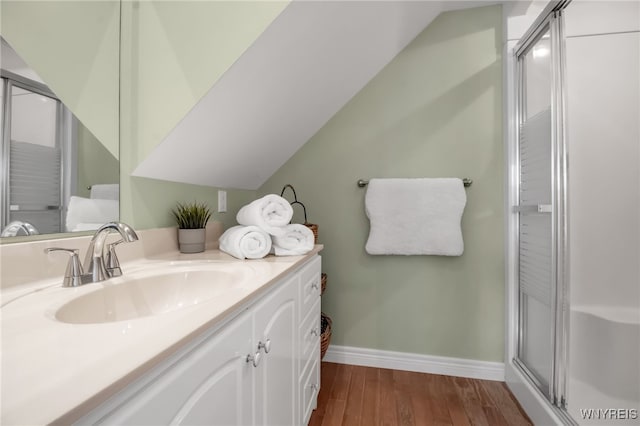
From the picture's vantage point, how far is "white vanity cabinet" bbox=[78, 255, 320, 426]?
417 mm

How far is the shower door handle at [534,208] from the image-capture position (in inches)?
51.6

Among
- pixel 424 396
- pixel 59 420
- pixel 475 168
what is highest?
pixel 475 168

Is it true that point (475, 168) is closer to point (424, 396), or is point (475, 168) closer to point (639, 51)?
point (639, 51)

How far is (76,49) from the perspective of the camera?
908mm

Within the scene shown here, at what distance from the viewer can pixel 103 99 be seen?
0.99 meters

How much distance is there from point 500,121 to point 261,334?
5.53 feet

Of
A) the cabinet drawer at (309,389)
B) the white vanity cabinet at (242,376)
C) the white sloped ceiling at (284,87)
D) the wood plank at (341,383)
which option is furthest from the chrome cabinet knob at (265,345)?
the wood plank at (341,383)

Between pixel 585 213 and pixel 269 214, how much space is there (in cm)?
165

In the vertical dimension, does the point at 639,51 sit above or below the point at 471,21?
below

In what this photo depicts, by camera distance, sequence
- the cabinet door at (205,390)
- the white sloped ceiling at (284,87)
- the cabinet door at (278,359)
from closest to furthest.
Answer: the cabinet door at (205,390) → the cabinet door at (278,359) → the white sloped ceiling at (284,87)

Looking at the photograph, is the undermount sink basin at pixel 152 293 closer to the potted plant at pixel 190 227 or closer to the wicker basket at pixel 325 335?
the potted plant at pixel 190 227

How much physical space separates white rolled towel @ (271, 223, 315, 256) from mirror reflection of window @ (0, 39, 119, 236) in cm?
56

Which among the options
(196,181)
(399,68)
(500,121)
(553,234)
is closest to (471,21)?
(399,68)

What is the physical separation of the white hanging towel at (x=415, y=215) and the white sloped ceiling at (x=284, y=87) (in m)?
0.60
